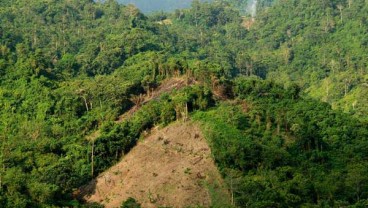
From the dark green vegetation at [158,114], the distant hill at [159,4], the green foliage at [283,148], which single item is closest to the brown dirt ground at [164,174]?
the dark green vegetation at [158,114]

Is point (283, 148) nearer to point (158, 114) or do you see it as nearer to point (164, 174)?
point (164, 174)

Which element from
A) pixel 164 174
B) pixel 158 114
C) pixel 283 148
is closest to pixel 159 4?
pixel 158 114

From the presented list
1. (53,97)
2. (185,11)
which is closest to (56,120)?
(53,97)

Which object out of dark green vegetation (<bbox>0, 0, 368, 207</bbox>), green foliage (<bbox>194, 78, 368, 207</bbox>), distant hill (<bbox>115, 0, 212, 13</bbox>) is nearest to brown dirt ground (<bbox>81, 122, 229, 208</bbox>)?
dark green vegetation (<bbox>0, 0, 368, 207</bbox>)

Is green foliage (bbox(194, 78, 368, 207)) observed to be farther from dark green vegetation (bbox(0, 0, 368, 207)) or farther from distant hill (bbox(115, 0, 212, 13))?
distant hill (bbox(115, 0, 212, 13))

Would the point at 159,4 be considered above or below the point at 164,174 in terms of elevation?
above

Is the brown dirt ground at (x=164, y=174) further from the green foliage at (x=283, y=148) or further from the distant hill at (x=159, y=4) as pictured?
the distant hill at (x=159, y=4)

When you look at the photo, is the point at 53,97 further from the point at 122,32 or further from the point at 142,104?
the point at 122,32
